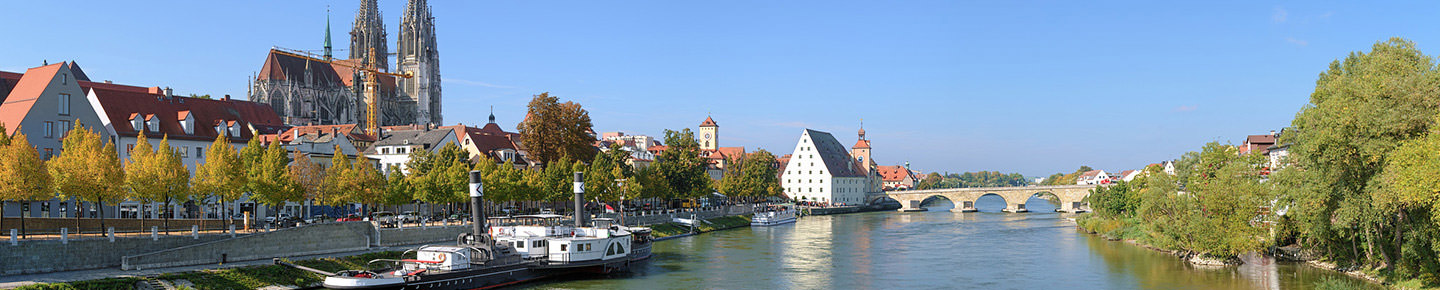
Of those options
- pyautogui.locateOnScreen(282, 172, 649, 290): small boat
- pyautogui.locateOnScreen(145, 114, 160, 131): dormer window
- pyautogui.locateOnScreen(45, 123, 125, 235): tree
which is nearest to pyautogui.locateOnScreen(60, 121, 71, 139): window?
pyautogui.locateOnScreen(145, 114, 160, 131): dormer window

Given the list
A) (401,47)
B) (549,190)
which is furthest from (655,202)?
(401,47)

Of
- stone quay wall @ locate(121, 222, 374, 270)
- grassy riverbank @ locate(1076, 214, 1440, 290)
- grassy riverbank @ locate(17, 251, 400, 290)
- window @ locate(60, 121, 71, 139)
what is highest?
window @ locate(60, 121, 71, 139)

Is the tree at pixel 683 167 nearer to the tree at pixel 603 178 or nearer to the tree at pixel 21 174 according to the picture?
the tree at pixel 603 178

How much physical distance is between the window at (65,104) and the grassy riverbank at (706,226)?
39918mm

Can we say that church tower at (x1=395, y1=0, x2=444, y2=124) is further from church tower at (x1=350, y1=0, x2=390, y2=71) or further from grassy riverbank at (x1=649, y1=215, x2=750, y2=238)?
grassy riverbank at (x1=649, y1=215, x2=750, y2=238)

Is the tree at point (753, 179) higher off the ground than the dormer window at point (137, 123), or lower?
lower

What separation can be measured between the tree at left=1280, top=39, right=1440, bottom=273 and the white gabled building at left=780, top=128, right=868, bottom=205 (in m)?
123

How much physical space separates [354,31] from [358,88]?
119ft

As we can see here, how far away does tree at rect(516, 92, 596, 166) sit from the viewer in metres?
83.3

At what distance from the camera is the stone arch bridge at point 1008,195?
484 ft

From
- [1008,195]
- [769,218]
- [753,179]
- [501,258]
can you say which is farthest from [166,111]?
[1008,195]

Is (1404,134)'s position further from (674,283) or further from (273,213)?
(273,213)

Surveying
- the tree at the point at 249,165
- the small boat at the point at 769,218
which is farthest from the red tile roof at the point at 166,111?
the small boat at the point at 769,218

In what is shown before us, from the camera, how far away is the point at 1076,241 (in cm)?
7906
